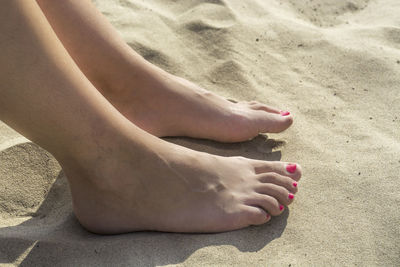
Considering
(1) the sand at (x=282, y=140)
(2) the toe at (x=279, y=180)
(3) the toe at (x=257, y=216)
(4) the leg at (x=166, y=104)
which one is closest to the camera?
(1) the sand at (x=282, y=140)

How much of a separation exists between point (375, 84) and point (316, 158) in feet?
1.95

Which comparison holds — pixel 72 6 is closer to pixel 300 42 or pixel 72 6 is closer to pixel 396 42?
pixel 300 42

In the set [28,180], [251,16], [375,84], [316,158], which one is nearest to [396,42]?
[375,84]

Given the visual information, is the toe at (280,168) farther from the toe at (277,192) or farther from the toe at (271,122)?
the toe at (271,122)

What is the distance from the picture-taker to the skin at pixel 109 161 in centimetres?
124

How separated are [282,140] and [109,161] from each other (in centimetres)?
80

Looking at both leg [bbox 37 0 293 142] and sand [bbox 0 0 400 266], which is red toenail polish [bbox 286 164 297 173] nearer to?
sand [bbox 0 0 400 266]

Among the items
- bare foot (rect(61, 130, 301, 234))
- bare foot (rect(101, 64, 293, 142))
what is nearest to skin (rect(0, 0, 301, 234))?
bare foot (rect(61, 130, 301, 234))

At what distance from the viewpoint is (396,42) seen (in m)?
2.43

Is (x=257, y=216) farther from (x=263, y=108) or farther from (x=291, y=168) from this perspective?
(x=263, y=108)

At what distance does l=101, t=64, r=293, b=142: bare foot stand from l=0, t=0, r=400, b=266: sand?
6 cm

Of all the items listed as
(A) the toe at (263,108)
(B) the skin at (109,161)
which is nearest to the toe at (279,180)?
(B) the skin at (109,161)

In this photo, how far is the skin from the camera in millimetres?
1244

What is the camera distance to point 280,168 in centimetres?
172
